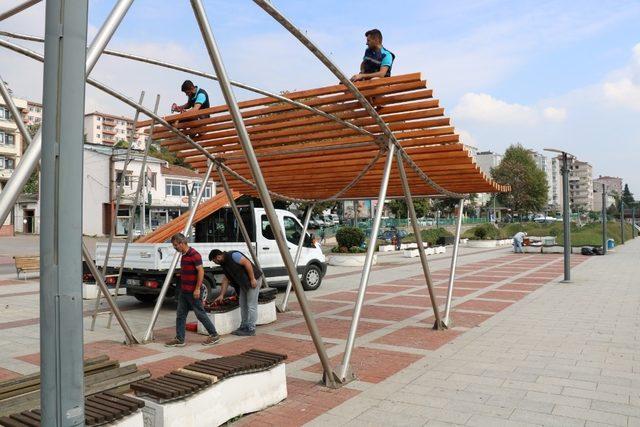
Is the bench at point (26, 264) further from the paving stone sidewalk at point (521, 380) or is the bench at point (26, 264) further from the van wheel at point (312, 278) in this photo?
the paving stone sidewalk at point (521, 380)

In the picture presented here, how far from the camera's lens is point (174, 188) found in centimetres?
5525

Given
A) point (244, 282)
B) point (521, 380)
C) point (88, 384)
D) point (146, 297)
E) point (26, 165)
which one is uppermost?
point (26, 165)

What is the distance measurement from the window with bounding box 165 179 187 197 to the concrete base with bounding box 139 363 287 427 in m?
51.9

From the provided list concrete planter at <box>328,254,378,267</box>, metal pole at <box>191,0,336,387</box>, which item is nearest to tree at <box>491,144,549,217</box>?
concrete planter at <box>328,254,378,267</box>

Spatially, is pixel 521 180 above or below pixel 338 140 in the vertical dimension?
above

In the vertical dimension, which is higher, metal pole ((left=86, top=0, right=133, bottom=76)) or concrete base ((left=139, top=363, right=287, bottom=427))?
metal pole ((left=86, top=0, right=133, bottom=76))

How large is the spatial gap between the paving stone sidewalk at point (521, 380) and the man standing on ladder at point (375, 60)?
320 cm

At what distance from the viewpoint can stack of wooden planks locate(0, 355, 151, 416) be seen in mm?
3516

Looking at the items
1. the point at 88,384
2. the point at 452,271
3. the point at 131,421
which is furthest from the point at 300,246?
the point at 131,421

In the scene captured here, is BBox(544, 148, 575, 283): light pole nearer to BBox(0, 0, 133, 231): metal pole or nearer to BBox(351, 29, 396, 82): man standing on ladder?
BBox(351, 29, 396, 82): man standing on ladder

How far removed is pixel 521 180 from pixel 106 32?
71628 mm

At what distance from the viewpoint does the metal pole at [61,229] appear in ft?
6.68

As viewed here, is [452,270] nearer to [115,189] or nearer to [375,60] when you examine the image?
[375,60]

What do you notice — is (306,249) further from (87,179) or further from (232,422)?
(87,179)
